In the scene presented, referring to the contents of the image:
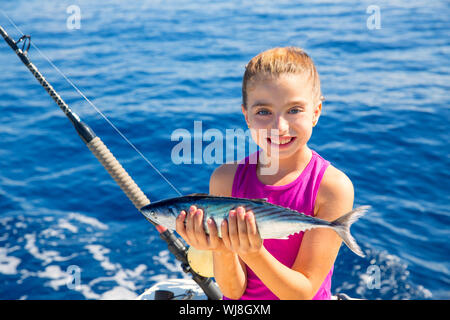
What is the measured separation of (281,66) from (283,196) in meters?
0.68

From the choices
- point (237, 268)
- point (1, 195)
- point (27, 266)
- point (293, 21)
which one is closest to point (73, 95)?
point (1, 195)

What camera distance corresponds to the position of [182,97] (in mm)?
12680

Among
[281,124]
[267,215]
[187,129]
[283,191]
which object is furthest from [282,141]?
[187,129]

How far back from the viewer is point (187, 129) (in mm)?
10930

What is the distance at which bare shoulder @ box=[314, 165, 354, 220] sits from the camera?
7.72ft

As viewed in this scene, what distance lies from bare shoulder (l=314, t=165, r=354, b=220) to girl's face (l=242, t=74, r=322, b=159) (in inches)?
9.9

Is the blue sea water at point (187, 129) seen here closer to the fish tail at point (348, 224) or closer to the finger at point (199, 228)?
the fish tail at point (348, 224)

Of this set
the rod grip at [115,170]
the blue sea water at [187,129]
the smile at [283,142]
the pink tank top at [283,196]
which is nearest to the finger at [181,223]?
the pink tank top at [283,196]

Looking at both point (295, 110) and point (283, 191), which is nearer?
point (295, 110)

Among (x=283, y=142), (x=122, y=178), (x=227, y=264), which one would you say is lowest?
(x=227, y=264)

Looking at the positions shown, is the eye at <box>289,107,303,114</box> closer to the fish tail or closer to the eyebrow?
the eyebrow

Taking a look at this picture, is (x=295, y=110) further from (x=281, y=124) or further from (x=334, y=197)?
(x=334, y=197)

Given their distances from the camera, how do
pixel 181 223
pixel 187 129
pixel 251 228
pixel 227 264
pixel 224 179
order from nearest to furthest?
1. pixel 251 228
2. pixel 181 223
3. pixel 227 264
4. pixel 224 179
5. pixel 187 129

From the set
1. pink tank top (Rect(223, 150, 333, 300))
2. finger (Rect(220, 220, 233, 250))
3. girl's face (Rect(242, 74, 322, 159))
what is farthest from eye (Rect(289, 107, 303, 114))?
finger (Rect(220, 220, 233, 250))
